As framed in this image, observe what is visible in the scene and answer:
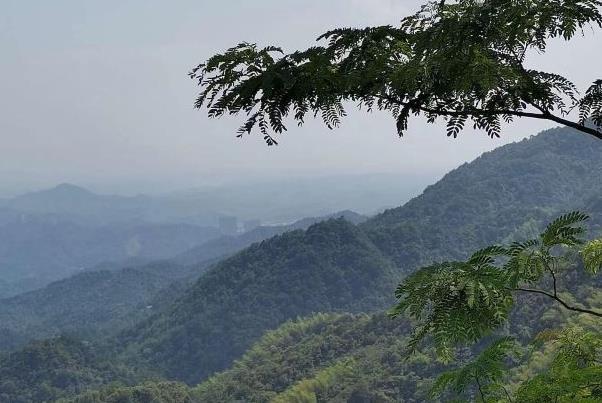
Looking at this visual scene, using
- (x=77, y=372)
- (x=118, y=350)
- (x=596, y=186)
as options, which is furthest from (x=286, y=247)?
(x=596, y=186)

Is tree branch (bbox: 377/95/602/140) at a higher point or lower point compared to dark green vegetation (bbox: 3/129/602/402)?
higher

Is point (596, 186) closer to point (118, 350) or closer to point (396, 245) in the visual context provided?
point (396, 245)

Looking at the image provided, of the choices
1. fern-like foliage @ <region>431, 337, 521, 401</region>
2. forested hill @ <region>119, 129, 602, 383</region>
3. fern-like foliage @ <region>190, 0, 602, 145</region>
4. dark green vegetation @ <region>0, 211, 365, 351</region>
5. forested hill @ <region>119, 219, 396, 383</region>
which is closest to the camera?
fern-like foliage @ <region>190, 0, 602, 145</region>

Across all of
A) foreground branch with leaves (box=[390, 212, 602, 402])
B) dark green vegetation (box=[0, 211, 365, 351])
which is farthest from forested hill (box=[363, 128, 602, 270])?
foreground branch with leaves (box=[390, 212, 602, 402])

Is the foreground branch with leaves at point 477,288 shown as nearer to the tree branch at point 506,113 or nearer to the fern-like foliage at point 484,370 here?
the tree branch at point 506,113

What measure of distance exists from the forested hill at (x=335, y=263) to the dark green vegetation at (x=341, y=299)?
22cm

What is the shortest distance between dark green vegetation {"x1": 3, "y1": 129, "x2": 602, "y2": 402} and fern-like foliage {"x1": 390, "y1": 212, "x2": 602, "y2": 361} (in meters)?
41.1

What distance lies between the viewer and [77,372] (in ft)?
259

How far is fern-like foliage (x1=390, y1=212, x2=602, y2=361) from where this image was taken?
292 cm

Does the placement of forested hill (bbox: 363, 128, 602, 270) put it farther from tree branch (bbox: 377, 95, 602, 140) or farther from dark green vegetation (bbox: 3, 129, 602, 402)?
tree branch (bbox: 377, 95, 602, 140)

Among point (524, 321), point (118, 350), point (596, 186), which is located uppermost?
point (596, 186)

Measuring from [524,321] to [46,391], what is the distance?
59213 millimetres

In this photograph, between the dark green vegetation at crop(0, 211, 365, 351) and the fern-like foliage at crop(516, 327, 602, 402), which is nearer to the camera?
the fern-like foliage at crop(516, 327, 602, 402)

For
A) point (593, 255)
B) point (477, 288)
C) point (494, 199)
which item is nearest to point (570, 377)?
point (593, 255)
